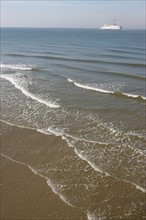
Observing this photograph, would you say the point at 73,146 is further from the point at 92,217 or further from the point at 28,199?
the point at 92,217

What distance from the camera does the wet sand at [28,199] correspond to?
28.7 feet

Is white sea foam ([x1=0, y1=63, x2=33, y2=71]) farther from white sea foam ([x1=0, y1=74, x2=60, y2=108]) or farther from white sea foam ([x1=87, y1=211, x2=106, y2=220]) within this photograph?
white sea foam ([x1=87, y1=211, x2=106, y2=220])

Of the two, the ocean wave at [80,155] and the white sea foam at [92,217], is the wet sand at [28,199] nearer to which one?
the white sea foam at [92,217]

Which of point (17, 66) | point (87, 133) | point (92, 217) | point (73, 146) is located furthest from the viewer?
point (17, 66)

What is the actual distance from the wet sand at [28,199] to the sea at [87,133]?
25 centimetres

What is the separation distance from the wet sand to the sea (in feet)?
0.81

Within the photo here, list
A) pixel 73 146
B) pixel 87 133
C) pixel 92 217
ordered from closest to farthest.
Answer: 1. pixel 92 217
2. pixel 73 146
3. pixel 87 133

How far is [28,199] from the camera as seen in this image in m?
9.44

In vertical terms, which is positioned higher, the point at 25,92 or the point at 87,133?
the point at 25,92

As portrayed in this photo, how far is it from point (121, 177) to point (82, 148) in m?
2.54

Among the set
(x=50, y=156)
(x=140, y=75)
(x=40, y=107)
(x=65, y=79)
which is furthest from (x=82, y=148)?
(x=140, y=75)

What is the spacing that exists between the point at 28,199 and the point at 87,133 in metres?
5.24

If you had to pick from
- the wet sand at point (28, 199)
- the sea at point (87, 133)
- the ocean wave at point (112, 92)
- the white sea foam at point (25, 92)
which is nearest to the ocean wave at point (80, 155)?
the sea at point (87, 133)

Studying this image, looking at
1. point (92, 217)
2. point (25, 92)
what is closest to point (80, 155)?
point (92, 217)
